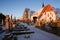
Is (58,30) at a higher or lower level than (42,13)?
lower

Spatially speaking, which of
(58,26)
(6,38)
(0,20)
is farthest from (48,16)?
(6,38)

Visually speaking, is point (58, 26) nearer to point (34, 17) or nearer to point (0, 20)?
point (0, 20)

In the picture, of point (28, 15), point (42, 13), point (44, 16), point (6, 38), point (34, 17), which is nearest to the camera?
point (6, 38)

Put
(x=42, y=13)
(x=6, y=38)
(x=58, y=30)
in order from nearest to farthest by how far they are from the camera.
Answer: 1. (x=6, y=38)
2. (x=58, y=30)
3. (x=42, y=13)

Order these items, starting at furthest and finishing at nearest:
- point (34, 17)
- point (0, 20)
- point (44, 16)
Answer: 1. point (34, 17)
2. point (44, 16)
3. point (0, 20)

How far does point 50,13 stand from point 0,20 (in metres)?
21.6

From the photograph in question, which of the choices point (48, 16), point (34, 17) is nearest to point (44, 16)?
point (48, 16)

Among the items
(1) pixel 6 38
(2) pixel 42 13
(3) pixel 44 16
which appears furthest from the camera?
(2) pixel 42 13

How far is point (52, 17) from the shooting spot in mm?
58344

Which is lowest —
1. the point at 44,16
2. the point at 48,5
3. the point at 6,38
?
the point at 6,38

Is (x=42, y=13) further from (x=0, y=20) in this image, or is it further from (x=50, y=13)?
(x=0, y=20)

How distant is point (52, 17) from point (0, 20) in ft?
70.6

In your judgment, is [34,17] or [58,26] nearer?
[58,26]

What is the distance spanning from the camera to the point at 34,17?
69.8 metres
